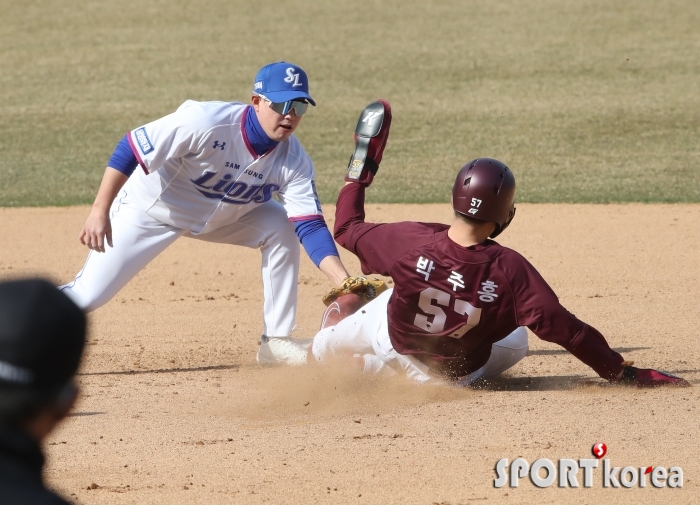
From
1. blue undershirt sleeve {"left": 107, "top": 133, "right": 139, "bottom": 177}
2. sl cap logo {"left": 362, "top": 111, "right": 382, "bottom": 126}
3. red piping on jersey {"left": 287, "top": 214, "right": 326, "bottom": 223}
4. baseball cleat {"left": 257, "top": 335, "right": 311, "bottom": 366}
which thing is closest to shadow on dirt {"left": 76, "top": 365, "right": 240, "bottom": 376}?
baseball cleat {"left": 257, "top": 335, "right": 311, "bottom": 366}

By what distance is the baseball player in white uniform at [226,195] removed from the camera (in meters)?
5.16

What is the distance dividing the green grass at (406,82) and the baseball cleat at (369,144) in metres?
4.95

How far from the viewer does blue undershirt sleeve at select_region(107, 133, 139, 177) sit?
5.02m

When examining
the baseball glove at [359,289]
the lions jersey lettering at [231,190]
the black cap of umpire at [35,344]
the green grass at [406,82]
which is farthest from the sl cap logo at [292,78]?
the green grass at [406,82]

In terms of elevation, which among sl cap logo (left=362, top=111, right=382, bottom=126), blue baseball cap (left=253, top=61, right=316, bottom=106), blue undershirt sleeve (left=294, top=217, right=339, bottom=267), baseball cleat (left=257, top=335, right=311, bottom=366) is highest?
blue baseball cap (left=253, top=61, right=316, bottom=106)

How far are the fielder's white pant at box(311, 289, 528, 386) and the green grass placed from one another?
5069mm

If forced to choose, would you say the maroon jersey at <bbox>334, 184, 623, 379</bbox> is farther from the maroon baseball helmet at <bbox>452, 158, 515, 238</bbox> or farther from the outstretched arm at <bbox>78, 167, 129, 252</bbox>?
the outstretched arm at <bbox>78, 167, 129, 252</bbox>

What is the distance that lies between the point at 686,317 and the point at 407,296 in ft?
8.92

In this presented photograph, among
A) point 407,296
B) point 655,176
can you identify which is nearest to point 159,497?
point 407,296

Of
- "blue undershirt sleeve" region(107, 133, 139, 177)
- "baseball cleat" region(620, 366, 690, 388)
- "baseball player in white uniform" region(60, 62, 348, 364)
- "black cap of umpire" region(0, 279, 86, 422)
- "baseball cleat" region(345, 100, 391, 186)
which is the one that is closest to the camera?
"black cap of umpire" region(0, 279, 86, 422)

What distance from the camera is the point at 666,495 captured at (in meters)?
3.45

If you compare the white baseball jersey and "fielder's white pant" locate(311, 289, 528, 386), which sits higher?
the white baseball jersey

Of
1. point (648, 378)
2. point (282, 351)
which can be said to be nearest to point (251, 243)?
point (282, 351)

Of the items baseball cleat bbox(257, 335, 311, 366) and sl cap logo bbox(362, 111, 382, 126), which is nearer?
sl cap logo bbox(362, 111, 382, 126)
